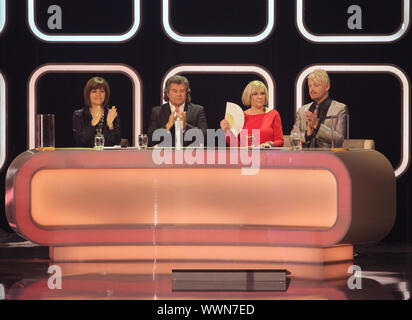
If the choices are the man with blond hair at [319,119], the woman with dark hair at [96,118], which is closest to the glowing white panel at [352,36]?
the man with blond hair at [319,119]

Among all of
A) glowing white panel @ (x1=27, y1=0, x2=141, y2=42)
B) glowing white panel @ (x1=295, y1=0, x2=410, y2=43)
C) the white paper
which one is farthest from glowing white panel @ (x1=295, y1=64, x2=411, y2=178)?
the white paper

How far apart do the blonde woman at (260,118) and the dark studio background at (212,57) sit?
144 cm

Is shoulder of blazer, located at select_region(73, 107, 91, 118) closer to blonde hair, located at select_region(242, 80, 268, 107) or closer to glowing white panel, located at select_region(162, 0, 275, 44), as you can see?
blonde hair, located at select_region(242, 80, 268, 107)

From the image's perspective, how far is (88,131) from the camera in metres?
5.92

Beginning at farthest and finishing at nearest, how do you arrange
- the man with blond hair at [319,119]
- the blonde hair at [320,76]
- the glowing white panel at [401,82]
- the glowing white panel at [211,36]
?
the glowing white panel at [211,36] < the glowing white panel at [401,82] < the blonde hair at [320,76] < the man with blond hair at [319,119]

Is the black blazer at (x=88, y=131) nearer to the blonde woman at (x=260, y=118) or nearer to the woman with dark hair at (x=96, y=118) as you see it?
the woman with dark hair at (x=96, y=118)

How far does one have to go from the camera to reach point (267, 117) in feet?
19.7

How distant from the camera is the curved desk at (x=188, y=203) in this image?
5113 mm

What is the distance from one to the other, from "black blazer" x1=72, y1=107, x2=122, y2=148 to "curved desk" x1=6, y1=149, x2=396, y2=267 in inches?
26.7

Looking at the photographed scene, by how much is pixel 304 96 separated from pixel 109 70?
1.85 m

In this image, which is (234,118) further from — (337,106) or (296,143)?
(337,106)

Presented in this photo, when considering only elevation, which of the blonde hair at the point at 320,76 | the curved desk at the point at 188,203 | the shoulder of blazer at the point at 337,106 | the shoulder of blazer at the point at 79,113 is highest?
the blonde hair at the point at 320,76

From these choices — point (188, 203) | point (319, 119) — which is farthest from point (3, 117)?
point (319, 119)

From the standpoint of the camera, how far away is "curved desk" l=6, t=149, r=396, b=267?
16.8 feet
